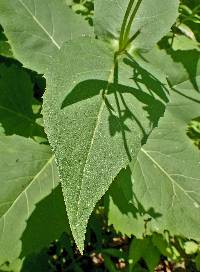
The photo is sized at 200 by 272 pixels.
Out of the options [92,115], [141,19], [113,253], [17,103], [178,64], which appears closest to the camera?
[92,115]

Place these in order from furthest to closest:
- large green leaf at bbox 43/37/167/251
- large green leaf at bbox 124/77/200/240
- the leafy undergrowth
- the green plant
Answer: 1. the leafy undergrowth
2. large green leaf at bbox 124/77/200/240
3. the green plant
4. large green leaf at bbox 43/37/167/251

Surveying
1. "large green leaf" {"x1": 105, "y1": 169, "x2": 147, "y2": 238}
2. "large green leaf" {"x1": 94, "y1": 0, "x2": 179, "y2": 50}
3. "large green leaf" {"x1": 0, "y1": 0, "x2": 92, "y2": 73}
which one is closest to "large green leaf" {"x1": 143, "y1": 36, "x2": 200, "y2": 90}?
"large green leaf" {"x1": 94, "y1": 0, "x2": 179, "y2": 50}

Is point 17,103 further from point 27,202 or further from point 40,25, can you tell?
point 27,202

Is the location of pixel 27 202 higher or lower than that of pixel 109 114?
lower

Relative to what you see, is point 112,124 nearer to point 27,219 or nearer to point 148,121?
point 148,121

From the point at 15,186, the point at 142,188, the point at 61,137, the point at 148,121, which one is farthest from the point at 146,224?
the point at 61,137

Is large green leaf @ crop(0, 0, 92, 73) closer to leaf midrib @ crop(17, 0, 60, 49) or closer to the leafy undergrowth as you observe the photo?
leaf midrib @ crop(17, 0, 60, 49)

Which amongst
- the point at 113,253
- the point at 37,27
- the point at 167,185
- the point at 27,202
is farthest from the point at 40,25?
the point at 113,253
